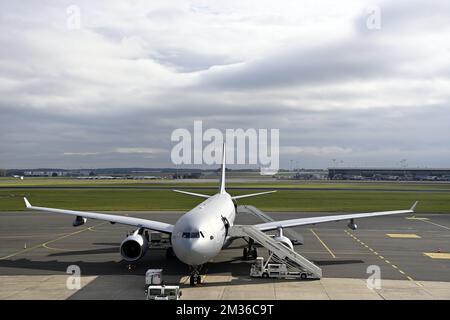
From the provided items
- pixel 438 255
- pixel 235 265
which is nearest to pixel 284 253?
pixel 235 265

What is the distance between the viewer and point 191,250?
26375mm

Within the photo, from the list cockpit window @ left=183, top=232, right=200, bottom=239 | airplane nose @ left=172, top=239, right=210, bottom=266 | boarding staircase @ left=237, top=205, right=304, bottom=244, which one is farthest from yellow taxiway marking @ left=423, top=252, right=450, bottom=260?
cockpit window @ left=183, top=232, right=200, bottom=239

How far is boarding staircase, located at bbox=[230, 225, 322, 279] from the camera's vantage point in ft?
99.2

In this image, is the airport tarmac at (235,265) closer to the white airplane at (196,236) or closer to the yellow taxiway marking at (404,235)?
the yellow taxiway marking at (404,235)

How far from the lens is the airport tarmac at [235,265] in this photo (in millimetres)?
26562

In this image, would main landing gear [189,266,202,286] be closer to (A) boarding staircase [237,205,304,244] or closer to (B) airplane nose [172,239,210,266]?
(B) airplane nose [172,239,210,266]

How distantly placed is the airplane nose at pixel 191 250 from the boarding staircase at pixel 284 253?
5.90 metres

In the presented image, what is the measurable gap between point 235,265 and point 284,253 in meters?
5.48

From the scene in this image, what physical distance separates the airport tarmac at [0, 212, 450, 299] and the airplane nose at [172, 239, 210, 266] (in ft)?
5.95
